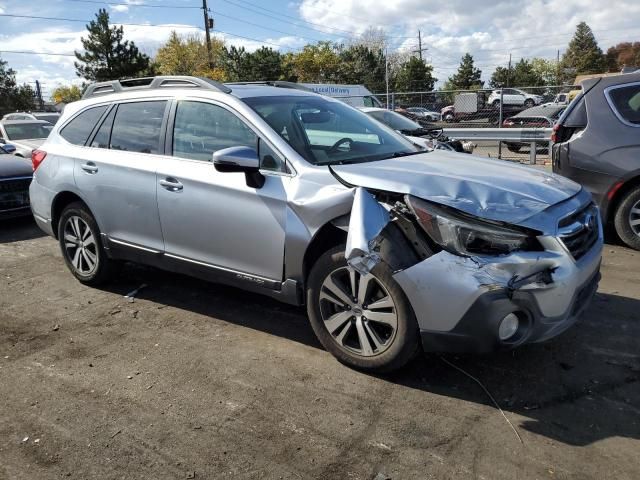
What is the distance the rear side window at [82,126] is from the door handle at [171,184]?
4.45 feet

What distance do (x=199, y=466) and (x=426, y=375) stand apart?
1.50 m

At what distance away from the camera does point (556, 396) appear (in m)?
3.19

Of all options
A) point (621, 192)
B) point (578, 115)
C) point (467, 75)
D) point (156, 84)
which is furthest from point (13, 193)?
point (467, 75)

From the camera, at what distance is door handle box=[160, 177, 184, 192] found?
164 inches

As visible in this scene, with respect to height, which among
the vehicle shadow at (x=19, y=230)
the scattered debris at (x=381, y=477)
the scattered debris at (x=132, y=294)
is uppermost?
the vehicle shadow at (x=19, y=230)

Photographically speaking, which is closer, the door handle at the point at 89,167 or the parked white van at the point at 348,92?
the door handle at the point at 89,167

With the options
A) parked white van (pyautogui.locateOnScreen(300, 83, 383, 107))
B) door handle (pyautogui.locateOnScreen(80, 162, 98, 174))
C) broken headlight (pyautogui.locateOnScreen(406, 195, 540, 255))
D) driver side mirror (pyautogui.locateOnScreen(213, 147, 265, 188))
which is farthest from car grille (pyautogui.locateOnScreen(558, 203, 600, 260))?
parked white van (pyautogui.locateOnScreen(300, 83, 383, 107))

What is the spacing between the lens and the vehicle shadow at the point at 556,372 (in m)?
2.96

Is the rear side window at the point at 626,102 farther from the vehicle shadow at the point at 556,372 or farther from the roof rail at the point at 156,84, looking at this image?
the roof rail at the point at 156,84

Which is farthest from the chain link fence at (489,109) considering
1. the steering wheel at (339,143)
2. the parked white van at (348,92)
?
the steering wheel at (339,143)

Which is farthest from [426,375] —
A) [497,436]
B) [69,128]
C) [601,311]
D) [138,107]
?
[69,128]

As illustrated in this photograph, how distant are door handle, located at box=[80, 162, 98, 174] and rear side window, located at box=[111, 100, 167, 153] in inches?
9.4

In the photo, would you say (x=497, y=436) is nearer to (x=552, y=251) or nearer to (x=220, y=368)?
(x=552, y=251)

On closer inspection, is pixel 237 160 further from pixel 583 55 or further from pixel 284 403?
pixel 583 55
